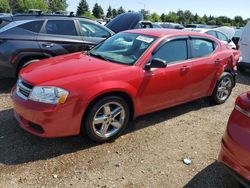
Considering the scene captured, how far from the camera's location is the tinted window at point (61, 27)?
21.7ft

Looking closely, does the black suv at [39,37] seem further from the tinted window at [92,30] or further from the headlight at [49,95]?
the headlight at [49,95]

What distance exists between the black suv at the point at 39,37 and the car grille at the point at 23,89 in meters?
2.15

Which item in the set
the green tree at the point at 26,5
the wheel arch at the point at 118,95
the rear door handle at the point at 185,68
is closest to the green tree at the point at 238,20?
the green tree at the point at 26,5

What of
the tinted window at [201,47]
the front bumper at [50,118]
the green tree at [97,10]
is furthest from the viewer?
the green tree at [97,10]

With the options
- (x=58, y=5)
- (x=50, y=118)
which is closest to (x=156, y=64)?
(x=50, y=118)

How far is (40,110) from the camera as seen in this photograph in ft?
11.9

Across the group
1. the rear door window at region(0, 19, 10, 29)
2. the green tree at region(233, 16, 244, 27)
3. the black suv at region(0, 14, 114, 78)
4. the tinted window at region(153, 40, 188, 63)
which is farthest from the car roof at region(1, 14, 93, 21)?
the green tree at region(233, 16, 244, 27)

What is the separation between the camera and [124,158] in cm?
384

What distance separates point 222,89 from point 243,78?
3.23 meters

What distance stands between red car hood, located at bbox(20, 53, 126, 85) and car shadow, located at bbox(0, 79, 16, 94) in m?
2.09

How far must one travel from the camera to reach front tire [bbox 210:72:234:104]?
5.82m

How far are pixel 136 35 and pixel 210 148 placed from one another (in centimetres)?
216

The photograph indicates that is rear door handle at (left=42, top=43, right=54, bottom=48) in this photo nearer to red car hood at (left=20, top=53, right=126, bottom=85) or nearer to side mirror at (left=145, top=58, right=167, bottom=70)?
red car hood at (left=20, top=53, right=126, bottom=85)

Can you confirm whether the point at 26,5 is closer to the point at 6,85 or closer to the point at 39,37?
the point at 6,85
